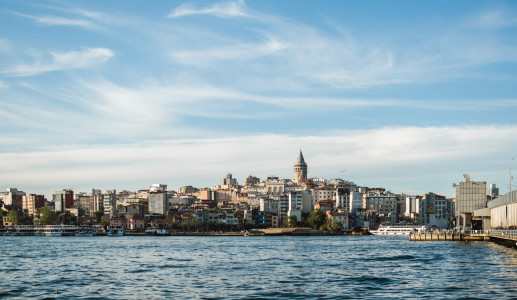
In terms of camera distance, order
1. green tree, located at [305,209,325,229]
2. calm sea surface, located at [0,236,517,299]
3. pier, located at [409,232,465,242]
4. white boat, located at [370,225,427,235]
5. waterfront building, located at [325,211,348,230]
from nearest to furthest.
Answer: calm sea surface, located at [0,236,517,299] → pier, located at [409,232,465,242] → white boat, located at [370,225,427,235] → green tree, located at [305,209,325,229] → waterfront building, located at [325,211,348,230]

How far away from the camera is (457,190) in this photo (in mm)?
110562

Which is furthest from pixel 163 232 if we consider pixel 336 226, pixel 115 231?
pixel 336 226

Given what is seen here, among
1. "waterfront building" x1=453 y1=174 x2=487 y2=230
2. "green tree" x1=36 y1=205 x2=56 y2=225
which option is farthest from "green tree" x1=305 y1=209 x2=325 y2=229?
"waterfront building" x1=453 y1=174 x2=487 y2=230

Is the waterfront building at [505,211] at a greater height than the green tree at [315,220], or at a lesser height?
greater

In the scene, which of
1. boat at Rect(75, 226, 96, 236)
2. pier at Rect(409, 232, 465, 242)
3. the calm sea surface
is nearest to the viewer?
the calm sea surface

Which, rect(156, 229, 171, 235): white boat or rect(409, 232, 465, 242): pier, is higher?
rect(409, 232, 465, 242): pier

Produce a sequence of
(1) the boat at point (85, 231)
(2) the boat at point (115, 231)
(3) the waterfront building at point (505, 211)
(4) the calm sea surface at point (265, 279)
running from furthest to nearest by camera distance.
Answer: (2) the boat at point (115, 231) → (1) the boat at point (85, 231) → (3) the waterfront building at point (505, 211) → (4) the calm sea surface at point (265, 279)

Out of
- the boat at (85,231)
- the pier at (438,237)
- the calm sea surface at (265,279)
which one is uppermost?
the calm sea surface at (265,279)

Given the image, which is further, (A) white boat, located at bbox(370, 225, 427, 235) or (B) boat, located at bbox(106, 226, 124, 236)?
(B) boat, located at bbox(106, 226, 124, 236)

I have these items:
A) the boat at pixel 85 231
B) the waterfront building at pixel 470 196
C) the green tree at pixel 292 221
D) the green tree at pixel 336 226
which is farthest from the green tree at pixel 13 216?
the waterfront building at pixel 470 196

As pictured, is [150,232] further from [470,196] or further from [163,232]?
[470,196]

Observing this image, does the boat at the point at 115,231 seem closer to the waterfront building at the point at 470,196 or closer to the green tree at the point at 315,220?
the green tree at the point at 315,220

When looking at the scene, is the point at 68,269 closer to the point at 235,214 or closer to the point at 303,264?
the point at 303,264

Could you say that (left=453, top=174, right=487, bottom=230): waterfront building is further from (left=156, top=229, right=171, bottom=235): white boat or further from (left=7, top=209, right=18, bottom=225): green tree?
(left=7, top=209, right=18, bottom=225): green tree
